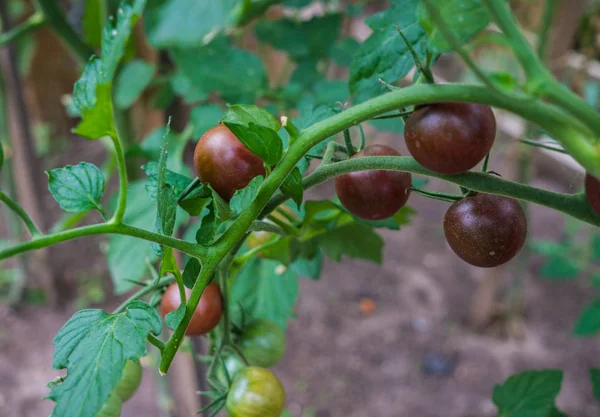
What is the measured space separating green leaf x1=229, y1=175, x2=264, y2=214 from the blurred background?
826mm

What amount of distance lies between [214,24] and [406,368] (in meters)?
1.47

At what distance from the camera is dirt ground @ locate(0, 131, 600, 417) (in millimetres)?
1602

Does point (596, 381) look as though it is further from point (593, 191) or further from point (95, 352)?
point (95, 352)

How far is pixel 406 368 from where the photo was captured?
1.74 m

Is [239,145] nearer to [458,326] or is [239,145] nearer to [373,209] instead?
[373,209]

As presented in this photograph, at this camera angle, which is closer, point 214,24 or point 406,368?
point 214,24

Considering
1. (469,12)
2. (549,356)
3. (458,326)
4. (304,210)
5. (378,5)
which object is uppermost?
(469,12)

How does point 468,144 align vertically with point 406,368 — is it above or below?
above

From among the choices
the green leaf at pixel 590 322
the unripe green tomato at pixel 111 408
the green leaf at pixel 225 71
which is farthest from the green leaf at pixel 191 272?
the green leaf at pixel 590 322

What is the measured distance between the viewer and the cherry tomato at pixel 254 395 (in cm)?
44

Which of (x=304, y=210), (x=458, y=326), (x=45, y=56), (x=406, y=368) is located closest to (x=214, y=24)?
(x=304, y=210)

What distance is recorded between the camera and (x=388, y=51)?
433mm

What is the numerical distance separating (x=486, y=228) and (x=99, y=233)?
0.25m

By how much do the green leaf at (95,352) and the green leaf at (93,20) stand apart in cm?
70
